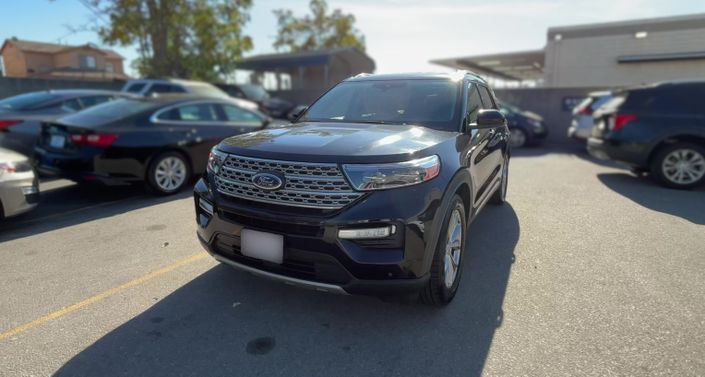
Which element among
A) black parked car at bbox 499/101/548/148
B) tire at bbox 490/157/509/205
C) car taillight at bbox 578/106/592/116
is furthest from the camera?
black parked car at bbox 499/101/548/148

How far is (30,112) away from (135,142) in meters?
2.99

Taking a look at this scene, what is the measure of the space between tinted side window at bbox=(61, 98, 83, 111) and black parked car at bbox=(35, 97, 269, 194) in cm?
204

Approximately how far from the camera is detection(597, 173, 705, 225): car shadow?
5402 mm

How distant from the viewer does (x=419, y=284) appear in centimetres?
252

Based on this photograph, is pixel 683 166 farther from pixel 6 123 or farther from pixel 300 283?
pixel 6 123

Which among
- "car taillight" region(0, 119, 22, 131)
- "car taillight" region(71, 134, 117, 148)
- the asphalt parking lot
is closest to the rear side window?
"car taillight" region(0, 119, 22, 131)

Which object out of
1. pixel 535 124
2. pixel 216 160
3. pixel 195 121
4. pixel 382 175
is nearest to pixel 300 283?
pixel 382 175

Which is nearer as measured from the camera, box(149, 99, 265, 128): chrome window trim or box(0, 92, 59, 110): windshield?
box(149, 99, 265, 128): chrome window trim

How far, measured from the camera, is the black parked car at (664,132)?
262 inches

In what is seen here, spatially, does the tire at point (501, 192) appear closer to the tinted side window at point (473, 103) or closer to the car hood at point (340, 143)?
the tinted side window at point (473, 103)

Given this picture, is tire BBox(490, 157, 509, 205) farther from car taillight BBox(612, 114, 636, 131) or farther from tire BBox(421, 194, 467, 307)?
car taillight BBox(612, 114, 636, 131)

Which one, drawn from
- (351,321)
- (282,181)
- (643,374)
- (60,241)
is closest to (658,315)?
(643,374)

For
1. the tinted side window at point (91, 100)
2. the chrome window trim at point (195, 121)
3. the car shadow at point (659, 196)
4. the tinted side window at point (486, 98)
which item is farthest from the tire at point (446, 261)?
the tinted side window at point (91, 100)

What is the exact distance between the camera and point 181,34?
21.8 m
